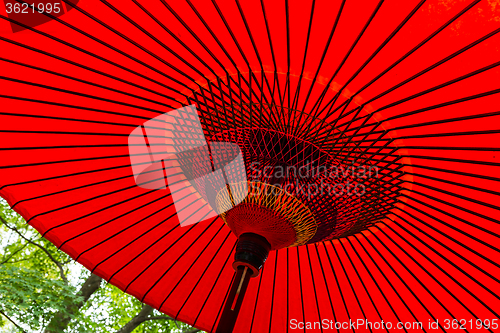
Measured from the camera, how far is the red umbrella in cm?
135

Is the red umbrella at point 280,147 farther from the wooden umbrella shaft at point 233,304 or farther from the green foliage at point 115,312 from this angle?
the green foliage at point 115,312

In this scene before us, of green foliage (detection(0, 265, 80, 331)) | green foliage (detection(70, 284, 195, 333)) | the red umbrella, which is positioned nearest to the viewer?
the red umbrella

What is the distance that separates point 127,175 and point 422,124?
4.94 feet

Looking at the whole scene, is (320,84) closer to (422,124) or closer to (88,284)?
(422,124)

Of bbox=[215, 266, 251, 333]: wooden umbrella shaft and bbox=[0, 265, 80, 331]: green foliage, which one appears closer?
bbox=[215, 266, 251, 333]: wooden umbrella shaft

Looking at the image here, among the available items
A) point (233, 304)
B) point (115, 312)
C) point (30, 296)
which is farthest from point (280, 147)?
point (115, 312)

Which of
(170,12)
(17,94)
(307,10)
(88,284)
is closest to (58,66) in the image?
(17,94)

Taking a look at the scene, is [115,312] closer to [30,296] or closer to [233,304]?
[30,296]

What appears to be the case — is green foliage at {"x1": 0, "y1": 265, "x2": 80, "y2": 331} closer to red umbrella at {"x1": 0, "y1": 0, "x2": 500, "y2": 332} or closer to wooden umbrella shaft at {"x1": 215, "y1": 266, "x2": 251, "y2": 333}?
red umbrella at {"x1": 0, "y1": 0, "x2": 500, "y2": 332}

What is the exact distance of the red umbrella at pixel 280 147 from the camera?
1.35 metres

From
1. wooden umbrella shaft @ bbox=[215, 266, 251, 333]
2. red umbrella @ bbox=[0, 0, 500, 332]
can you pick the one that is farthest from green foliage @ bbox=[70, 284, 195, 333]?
wooden umbrella shaft @ bbox=[215, 266, 251, 333]

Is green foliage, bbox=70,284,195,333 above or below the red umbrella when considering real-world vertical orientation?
below

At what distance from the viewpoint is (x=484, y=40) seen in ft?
3.95

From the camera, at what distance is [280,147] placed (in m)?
1.64
